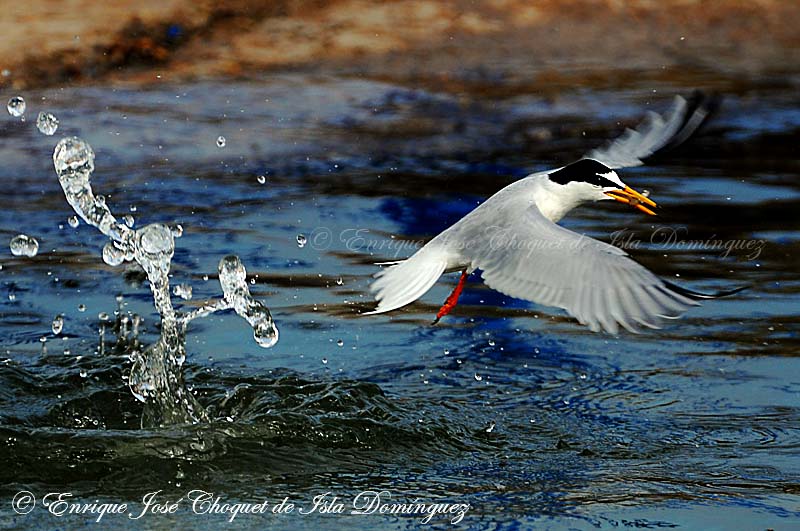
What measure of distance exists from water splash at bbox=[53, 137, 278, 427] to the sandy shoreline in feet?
17.1

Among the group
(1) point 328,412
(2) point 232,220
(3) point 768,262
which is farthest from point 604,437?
(2) point 232,220

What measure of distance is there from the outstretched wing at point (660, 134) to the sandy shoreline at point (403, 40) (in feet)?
15.3

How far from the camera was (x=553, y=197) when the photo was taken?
6.40 m

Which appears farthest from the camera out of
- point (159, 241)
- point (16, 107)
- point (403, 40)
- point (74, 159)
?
point (403, 40)

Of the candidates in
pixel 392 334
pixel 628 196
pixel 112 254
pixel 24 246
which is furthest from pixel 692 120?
pixel 24 246

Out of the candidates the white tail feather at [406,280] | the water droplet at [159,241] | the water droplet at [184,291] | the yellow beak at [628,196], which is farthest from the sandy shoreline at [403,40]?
the white tail feather at [406,280]

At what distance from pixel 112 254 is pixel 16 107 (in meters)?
4.17

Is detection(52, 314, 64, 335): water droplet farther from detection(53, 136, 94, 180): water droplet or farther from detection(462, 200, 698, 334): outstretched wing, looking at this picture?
detection(462, 200, 698, 334): outstretched wing

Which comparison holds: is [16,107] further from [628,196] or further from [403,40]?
[628,196]

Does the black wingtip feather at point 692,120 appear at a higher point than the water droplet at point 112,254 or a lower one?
higher

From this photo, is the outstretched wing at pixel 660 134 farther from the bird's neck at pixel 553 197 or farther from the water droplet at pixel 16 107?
the water droplet at pixel 16 107

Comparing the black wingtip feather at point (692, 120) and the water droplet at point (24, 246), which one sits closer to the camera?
the black wingtip feather at point (692, 120)

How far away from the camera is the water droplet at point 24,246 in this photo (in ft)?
24.8

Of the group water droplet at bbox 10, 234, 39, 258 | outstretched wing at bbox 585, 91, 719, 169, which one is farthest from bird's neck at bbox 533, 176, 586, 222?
water droplet at bbox 10, 234, 39, 258
